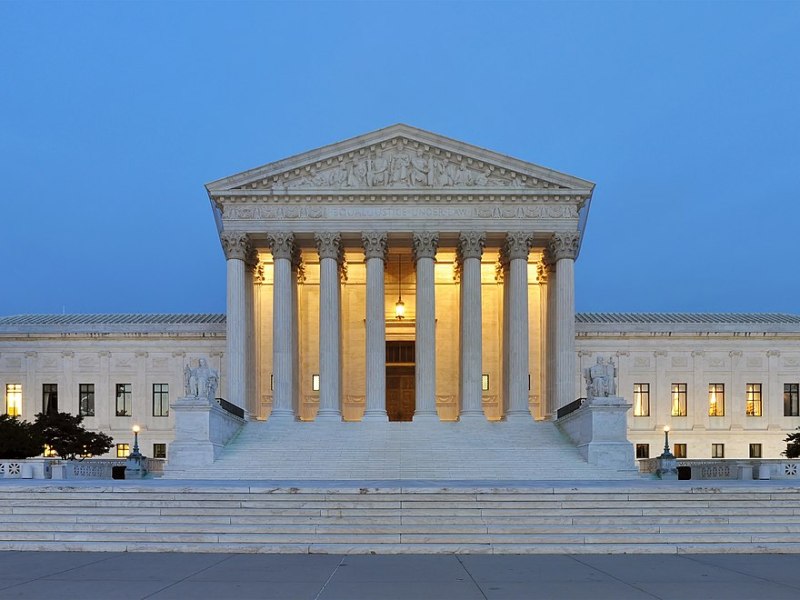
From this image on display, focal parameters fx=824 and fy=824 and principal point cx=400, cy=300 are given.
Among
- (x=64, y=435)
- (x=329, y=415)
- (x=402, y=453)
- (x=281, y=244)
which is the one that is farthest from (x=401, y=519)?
(x=64, y=435)

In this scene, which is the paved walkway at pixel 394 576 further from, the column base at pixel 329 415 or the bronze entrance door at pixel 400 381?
the bronze entrance door at pixel 400 381

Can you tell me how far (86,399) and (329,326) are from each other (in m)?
22.7

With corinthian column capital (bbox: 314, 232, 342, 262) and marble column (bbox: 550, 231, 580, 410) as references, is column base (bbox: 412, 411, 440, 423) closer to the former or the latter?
marble column (bbox: 550, 231, 580, 410)

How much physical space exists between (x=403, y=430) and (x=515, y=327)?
30.9 ft

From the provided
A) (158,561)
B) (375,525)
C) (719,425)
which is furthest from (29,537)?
(719,425)

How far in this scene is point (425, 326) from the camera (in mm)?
48375

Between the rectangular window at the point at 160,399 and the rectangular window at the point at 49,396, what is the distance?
728 centimetres

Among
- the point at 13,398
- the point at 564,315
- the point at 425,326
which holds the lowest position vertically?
the point at 13,398

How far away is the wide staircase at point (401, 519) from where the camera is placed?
19828 millimetres

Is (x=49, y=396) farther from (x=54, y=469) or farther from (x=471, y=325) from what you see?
(x=471, y=325)

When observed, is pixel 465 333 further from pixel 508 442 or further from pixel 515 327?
pixel 508 442

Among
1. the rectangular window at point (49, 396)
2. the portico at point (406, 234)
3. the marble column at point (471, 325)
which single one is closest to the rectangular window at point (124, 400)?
the rectangular window at point (49, 396)

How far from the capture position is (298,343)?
53438mm

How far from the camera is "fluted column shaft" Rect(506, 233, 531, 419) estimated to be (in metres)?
48.4
